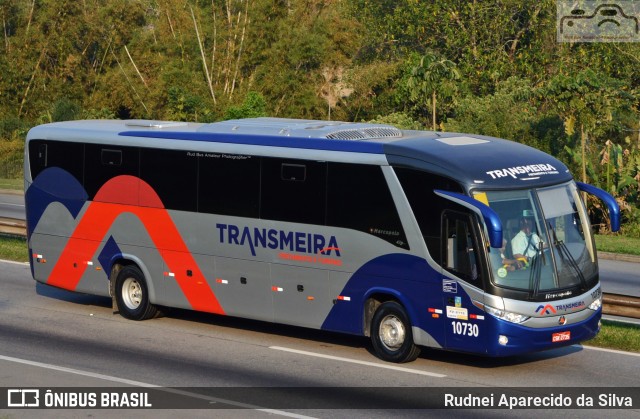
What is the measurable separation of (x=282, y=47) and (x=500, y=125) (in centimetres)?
1711

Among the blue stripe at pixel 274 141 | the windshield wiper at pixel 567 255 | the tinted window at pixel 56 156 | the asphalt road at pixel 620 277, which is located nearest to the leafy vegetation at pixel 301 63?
the asphalt road at pixel 620 277

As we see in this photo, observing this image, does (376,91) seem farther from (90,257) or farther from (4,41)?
(90,257)

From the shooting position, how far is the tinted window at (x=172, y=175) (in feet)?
57.8

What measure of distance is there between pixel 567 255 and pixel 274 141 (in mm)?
4686

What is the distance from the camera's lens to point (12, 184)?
4631 cm

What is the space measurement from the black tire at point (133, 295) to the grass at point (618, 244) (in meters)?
14.1

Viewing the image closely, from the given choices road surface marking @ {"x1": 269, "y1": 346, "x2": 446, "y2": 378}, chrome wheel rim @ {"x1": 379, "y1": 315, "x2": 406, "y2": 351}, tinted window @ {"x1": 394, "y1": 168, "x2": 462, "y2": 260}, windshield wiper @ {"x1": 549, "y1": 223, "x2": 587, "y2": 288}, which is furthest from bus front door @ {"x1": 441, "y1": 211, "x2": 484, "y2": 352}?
windshield wiper @ {"x1": 549, "y1": 223, "x2": 587, "y2": 288}

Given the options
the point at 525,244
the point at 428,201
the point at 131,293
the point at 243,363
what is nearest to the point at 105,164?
the point at 131,293

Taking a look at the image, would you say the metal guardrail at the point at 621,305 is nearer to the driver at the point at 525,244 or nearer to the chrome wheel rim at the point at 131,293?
the driver at the point at 525,244

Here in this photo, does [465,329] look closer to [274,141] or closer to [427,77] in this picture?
[274,141]

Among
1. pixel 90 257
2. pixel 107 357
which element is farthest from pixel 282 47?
pixel 107 357

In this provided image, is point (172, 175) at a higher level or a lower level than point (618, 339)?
higher

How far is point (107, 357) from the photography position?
15.7 m

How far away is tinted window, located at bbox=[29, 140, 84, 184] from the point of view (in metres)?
19.3
